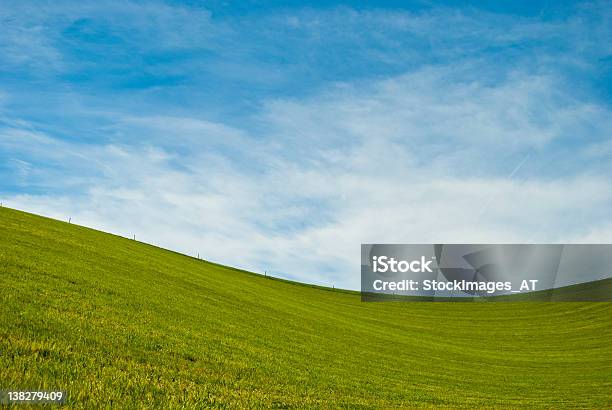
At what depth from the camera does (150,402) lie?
7.40 meters

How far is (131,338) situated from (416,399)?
37.7 ft

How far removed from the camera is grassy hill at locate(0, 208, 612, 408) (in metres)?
8.91

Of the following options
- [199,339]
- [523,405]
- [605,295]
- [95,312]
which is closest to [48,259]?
[95,312]

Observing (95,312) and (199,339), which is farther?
(199,339)

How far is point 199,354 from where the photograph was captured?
583 inches

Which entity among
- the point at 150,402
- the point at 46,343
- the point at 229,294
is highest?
the point at 229,294

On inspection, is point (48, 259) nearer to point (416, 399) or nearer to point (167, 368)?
point (167, 368)

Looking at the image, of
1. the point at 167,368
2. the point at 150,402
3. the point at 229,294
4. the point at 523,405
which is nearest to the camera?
the point at 150,402

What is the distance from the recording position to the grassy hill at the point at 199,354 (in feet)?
29.2

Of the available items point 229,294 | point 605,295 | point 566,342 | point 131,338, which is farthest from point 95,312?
point 605,295

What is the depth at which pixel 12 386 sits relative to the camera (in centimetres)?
653

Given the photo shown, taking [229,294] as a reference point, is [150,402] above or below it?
below

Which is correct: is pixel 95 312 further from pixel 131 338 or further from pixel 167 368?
pixel 167 368

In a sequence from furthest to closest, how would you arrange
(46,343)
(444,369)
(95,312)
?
1. (444,369)
2. (95,312)
3. (46,343)
